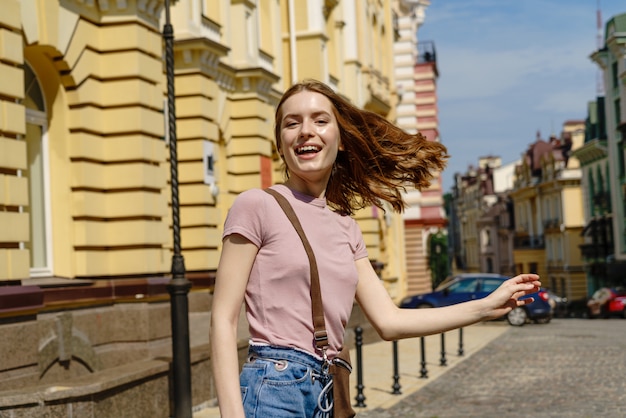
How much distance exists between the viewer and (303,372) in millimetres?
3270

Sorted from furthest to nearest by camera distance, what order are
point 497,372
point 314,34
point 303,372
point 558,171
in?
point 558,171, point 314,34, point 497,372, point 303,372

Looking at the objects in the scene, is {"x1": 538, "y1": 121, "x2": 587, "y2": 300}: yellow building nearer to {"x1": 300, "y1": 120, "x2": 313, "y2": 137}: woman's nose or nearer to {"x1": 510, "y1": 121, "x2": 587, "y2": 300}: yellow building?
{"x1": 510, "y1": 121, "x2": 587, "y2": 300}: yellow building

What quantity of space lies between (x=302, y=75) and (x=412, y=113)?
30971 mm

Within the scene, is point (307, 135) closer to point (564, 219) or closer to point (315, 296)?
point (315, 296)

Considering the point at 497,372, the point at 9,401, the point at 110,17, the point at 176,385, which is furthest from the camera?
the point at 497,372

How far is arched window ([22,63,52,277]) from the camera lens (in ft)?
43.4

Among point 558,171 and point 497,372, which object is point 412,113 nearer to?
point 558,171

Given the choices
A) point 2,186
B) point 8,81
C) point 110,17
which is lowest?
point 2,186

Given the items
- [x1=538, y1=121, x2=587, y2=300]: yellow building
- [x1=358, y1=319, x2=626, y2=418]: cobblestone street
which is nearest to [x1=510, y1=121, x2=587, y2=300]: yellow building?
[x1=538, y1=121, x2=587, y2=300]: yellow building

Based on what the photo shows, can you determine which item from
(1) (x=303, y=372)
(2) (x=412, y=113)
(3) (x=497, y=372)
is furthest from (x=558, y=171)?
(1) (x=303, y=372)

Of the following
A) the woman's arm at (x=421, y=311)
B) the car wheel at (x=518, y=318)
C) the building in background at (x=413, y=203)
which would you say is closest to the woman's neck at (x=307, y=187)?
the woman's arm at (x=421, y=311)

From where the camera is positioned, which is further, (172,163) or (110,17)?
(110,17)

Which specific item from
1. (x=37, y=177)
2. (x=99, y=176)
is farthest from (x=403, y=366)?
(x=37, y=177)

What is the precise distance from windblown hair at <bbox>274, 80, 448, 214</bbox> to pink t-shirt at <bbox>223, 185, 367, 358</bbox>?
0.39m
